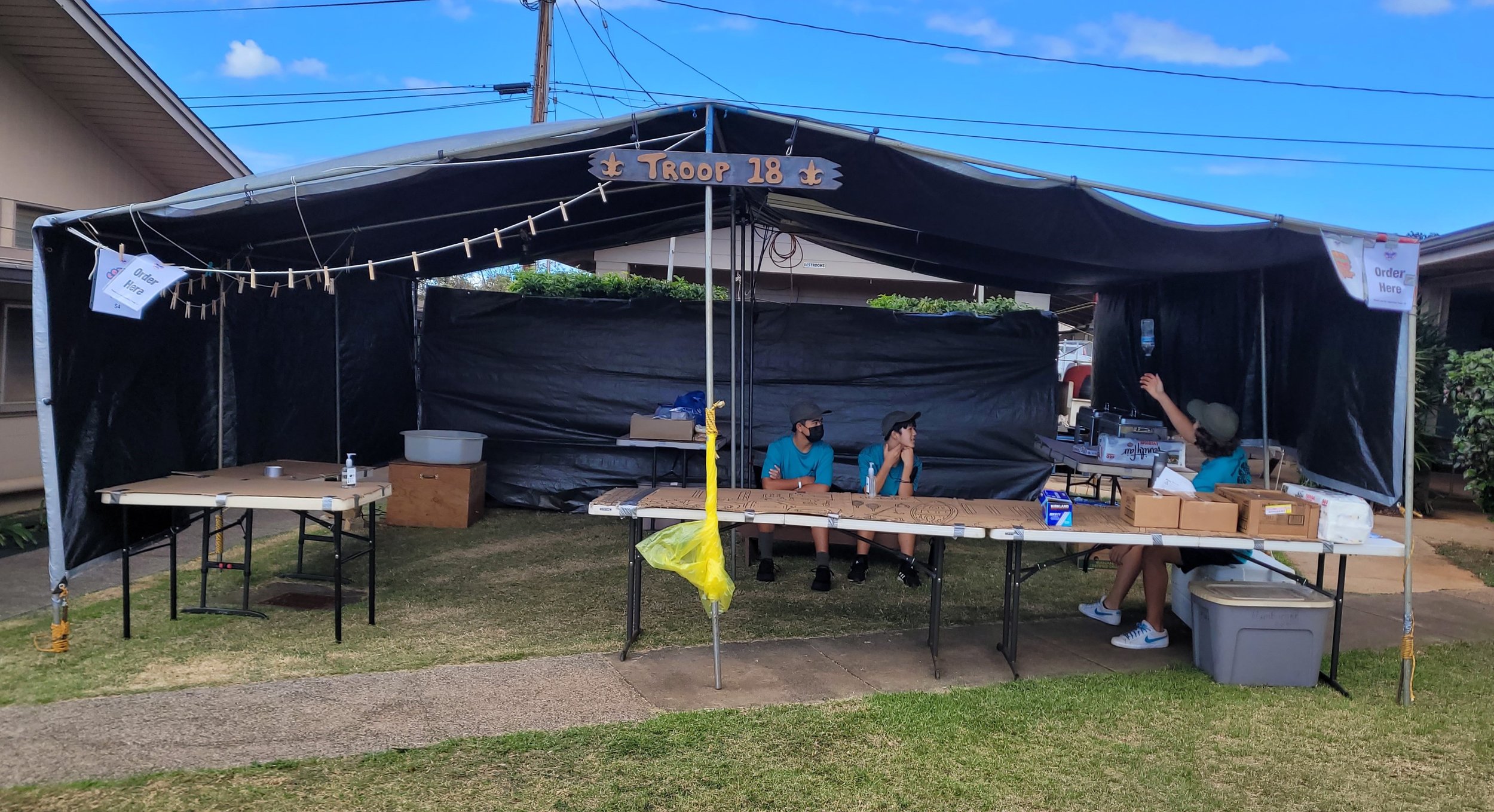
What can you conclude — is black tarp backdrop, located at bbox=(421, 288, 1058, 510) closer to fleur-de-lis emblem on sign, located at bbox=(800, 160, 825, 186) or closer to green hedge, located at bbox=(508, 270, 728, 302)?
green hedge, located at bbox=(508, 270, 728, 302)

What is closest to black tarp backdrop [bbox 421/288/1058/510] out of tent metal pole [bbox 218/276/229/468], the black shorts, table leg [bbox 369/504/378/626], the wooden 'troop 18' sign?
tent metal pole [bbox 218/276/229/468]

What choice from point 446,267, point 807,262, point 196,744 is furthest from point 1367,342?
point 807,262

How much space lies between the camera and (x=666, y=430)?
7.41m

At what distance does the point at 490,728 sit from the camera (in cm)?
354

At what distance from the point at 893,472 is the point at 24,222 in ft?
25.7

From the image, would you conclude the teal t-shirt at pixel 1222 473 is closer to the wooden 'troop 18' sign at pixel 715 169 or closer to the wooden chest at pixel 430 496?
the wooden 'troop 18' sign at pixel 715 169

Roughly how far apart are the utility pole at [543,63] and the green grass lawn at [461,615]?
29.5ft

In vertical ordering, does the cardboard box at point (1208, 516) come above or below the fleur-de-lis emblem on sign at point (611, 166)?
below

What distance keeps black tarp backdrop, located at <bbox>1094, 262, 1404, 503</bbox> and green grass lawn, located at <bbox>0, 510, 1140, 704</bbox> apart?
160 centimetres

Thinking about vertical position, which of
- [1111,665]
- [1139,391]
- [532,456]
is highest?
[1139,391]

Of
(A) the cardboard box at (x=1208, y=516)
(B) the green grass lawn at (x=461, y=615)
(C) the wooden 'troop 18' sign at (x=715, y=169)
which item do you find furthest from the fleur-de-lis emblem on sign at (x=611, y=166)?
(A) the cardboard box at (x=1208, y=516)

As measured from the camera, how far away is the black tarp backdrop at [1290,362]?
4.64 metres

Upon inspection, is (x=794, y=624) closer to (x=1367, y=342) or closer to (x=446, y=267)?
(x=1367, y=342)

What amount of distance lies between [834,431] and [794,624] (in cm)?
330
